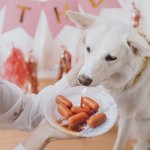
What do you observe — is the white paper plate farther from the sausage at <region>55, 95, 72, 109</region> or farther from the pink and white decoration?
the pink and white decoration

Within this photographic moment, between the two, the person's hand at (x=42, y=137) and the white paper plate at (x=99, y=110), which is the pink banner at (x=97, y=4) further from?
the person's hand at (x=42, y=137)

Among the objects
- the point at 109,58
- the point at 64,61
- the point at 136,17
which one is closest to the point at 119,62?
the point at 109,58

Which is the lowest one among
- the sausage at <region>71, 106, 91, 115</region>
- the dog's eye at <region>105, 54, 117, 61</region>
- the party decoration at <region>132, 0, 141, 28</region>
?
the party decoration at <region>132, 0, 141, 28</region>

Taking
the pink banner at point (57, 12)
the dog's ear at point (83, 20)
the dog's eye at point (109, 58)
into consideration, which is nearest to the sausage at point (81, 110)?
the dog's eye at point (109, 58)

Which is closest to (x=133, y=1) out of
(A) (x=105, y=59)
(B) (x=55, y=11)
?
(B) (x=55, y=11)

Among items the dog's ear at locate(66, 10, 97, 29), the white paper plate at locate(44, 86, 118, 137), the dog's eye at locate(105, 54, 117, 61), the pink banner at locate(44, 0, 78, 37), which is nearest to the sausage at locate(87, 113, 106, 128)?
the white paper plate at locate(44, 86, 118, 137)

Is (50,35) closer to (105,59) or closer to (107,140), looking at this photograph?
(107,140)
